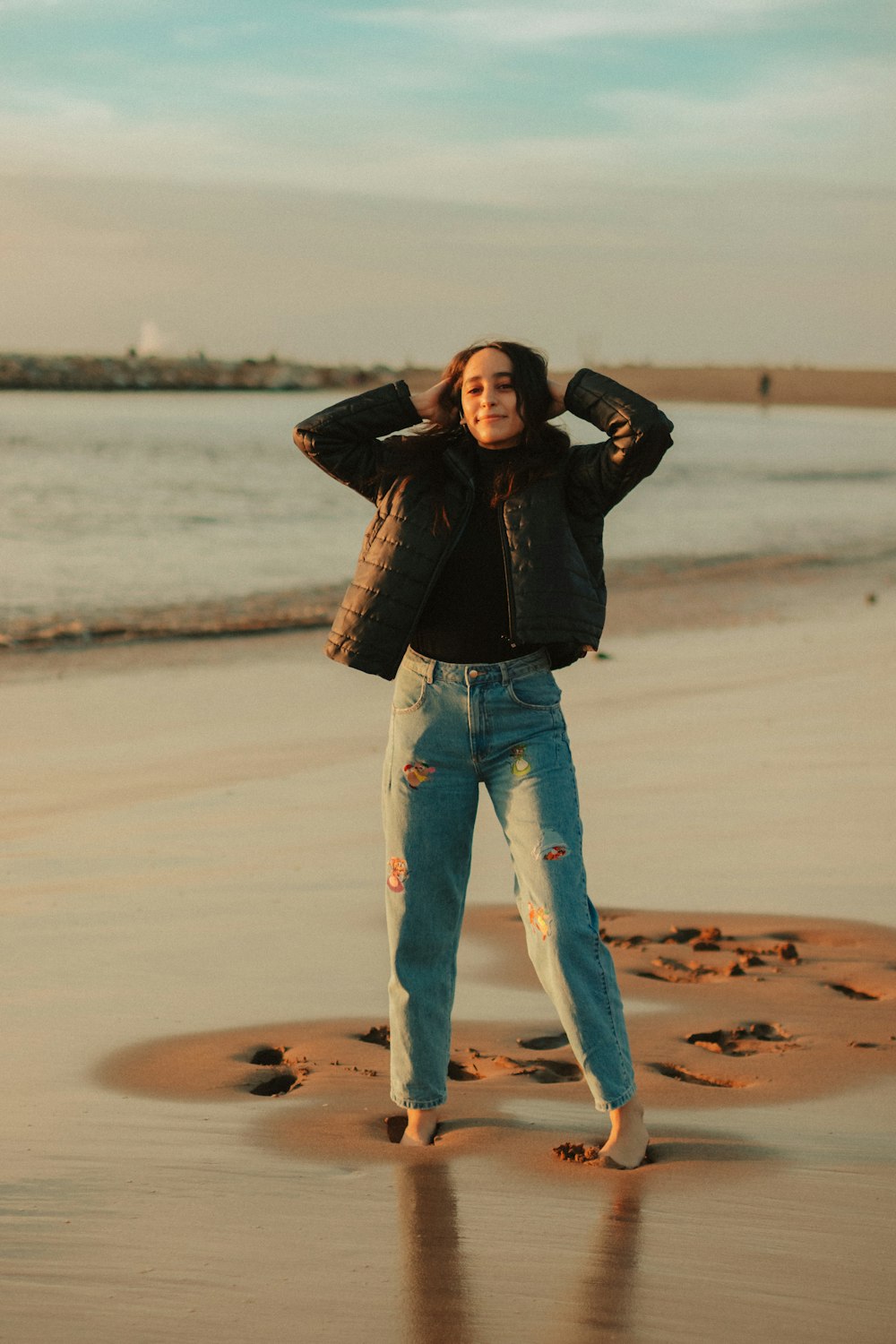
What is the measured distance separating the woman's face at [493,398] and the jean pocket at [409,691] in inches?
21.9

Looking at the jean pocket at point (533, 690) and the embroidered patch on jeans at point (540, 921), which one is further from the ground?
the jean pocket at point (533, 690)

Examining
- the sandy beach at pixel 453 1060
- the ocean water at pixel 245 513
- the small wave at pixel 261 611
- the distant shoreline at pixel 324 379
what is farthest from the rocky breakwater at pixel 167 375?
the sandy beach at pixel 453 1060

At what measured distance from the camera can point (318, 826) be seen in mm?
6492

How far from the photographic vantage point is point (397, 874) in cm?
360

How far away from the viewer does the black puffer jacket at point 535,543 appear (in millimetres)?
3447

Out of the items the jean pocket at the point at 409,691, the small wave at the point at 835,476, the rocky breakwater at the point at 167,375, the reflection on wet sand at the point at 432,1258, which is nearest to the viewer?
the reflection on wet sand at the point at 432,1258

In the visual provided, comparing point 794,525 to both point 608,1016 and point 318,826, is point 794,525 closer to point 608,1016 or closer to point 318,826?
point 318,826

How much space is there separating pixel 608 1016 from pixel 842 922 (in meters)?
1.95

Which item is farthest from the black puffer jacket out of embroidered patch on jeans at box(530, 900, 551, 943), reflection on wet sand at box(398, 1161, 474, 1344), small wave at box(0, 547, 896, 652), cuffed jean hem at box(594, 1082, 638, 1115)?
small wave at box(0, 547, 896, 652)

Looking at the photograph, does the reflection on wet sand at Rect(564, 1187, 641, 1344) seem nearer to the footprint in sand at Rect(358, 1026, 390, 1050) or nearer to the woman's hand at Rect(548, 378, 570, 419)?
the footprint in sand at Rect(358, 1026, 390, 1050)

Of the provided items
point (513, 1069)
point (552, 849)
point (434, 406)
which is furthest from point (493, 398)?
point (513, 1069)

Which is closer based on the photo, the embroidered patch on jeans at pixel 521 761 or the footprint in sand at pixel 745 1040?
the embroidered patch on jeans at pixel 521 761

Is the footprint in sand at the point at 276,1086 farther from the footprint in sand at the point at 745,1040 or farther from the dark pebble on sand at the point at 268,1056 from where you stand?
the footprint in sand at the point at 745,1040

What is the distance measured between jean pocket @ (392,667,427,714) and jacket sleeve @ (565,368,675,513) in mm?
540
